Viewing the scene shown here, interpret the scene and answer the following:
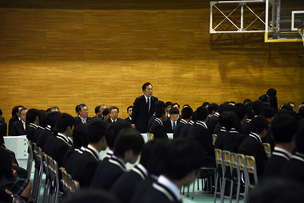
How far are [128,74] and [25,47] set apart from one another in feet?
12.7

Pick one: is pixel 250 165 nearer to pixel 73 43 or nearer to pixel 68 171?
pixel 68 171

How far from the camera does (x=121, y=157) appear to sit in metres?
2.79

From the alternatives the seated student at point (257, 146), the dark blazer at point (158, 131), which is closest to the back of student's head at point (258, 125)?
the seated student at point (257, 146)

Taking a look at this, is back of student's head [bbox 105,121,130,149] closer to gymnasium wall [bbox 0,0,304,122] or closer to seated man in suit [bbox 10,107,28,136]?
seated man in suit [bbox 10,107,28,136]

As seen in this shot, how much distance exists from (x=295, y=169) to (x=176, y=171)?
1327mm

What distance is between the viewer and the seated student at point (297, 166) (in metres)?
2.72

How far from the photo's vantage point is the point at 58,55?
13.1 m

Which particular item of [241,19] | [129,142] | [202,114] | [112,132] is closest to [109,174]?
Result: [129,142]

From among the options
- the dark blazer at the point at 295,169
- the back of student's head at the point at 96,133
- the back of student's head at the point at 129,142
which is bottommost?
the dark blazer at the point at 295,169

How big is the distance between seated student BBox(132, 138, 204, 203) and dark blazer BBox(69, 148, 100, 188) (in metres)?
1.66

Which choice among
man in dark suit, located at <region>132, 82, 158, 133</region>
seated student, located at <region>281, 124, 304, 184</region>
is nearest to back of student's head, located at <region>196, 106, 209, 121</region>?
man in dark suit, located at <region>132, 82, 158, 133</region>

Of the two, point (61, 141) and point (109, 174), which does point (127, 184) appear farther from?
point (61, 141)

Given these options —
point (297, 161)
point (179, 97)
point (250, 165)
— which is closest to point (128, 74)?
point (179, 97)

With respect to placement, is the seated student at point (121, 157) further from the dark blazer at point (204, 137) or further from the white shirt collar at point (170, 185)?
the dark blazer at point (204, 137)
